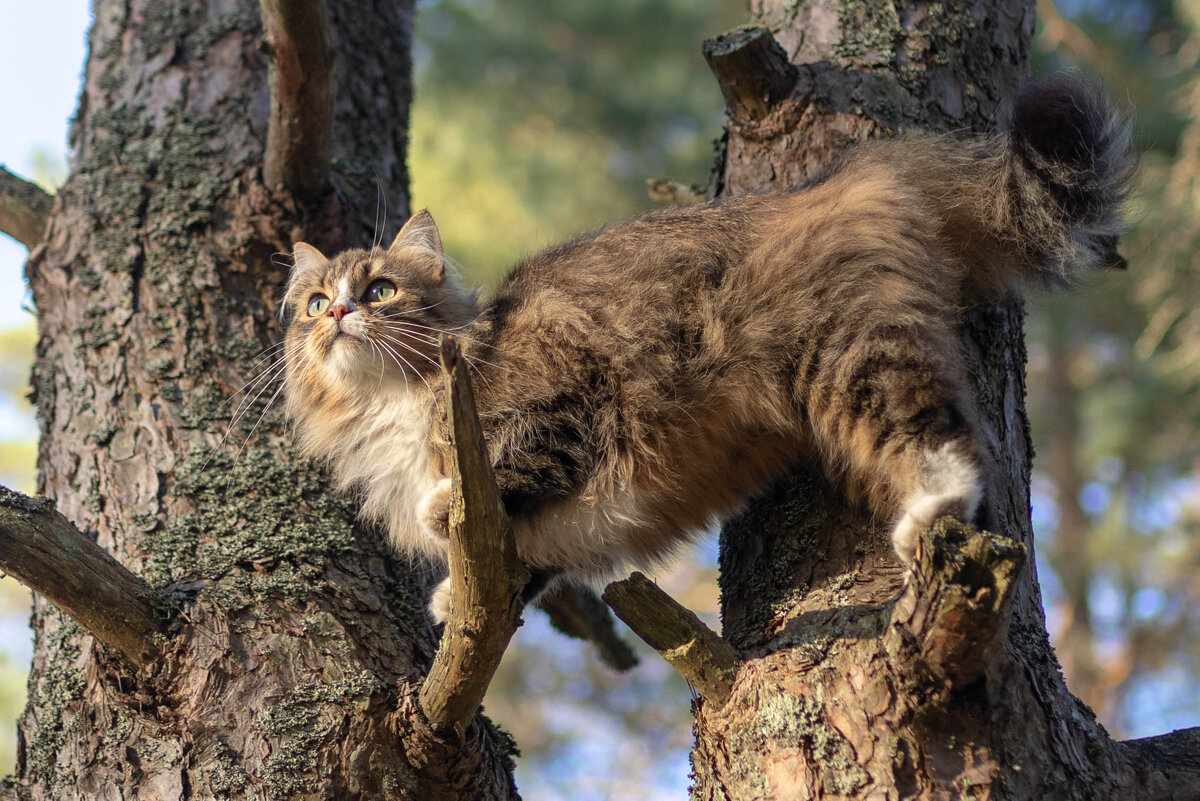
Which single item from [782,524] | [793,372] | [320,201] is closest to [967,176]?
[793,372]

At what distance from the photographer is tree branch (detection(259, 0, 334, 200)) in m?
2.77

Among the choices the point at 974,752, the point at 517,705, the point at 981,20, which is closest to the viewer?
the point at 974,752

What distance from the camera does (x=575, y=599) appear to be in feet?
10.2

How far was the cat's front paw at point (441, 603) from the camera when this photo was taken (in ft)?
8.46

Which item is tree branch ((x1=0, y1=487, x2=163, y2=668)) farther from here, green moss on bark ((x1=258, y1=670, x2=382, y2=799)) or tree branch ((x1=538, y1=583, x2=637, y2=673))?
tree branch ((x1=538, y1=583, x2=637, y2=673))

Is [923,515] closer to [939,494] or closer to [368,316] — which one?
[939,494]

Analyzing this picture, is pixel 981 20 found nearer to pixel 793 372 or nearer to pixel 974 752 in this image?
pixel 793 372

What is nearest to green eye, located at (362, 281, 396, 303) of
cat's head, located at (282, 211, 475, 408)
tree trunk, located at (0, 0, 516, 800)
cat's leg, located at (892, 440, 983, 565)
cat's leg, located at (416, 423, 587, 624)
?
cat's head, located at (282, 211, 475, 408)

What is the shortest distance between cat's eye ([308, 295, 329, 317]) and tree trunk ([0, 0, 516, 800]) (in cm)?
20

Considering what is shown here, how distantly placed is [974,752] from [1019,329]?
1295mm

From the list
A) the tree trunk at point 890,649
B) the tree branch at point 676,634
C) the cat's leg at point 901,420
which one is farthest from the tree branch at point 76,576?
the cat's leg at point 901,420

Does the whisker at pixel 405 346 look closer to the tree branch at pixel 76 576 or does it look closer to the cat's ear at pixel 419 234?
the cat's ear at pixel 419 234

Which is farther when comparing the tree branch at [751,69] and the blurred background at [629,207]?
the blurred background at [629,207]

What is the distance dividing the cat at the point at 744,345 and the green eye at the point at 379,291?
114 mm
